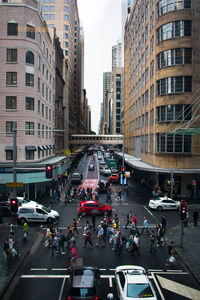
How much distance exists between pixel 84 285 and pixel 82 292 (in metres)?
0.31

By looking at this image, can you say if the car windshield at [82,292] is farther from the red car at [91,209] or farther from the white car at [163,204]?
the white car at [163,204]

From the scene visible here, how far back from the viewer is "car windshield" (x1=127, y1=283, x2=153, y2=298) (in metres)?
10.7

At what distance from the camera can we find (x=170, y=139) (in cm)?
3484

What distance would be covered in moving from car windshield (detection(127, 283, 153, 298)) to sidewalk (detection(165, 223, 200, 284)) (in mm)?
3996

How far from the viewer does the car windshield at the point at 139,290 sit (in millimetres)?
10680

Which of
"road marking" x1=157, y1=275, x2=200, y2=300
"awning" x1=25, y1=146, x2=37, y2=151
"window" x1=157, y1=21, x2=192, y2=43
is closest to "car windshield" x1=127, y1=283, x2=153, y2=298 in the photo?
"road marking" x1=157, y1=275, x2=200, y2=300

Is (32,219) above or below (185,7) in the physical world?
below

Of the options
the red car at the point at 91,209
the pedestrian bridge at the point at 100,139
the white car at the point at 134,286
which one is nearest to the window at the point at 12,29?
the red car at the point at 91,209

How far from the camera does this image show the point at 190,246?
18359 mm

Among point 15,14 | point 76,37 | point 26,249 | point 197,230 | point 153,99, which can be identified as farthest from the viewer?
point 76,37

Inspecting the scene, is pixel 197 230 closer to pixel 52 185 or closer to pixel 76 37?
pixel 52 185

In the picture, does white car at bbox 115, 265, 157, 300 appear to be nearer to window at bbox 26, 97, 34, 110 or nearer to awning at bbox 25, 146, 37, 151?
awning at bbox 25, 146, 37, 151

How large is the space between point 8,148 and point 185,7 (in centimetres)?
2915

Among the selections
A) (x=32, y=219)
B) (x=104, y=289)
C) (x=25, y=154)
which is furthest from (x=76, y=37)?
(x=104, y=289)
